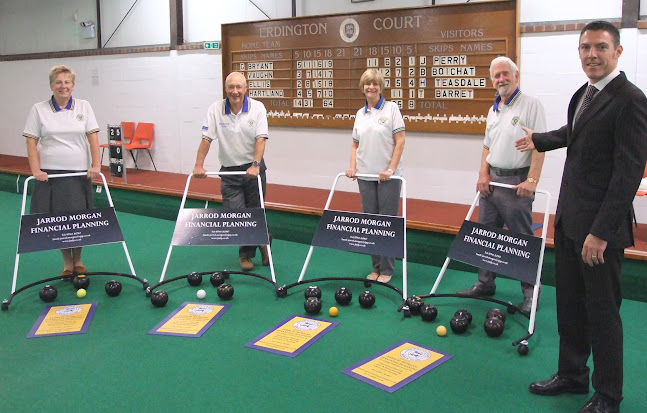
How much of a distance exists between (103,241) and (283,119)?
11.0 ft

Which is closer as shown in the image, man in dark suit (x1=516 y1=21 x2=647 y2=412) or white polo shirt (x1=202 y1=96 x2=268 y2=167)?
man in dark suit (x1=516 y1=21 x2=647 y2=412)

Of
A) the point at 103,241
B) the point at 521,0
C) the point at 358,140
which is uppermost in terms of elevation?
the point at 521,0

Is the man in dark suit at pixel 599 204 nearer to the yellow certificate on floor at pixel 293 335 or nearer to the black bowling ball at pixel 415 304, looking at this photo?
the black bowling ball at pixel 415 304

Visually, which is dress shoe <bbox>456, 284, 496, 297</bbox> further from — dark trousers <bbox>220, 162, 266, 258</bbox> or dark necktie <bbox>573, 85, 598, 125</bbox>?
dark necktie <bbox>573, 85, 598, 125</bbox>

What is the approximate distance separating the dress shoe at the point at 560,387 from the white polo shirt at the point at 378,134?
181 centimetres

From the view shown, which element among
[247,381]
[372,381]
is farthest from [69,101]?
[372,381]

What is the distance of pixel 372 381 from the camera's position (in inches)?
112

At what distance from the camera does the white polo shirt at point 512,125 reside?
3393 millimetres

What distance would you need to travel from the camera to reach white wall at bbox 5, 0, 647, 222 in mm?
5402

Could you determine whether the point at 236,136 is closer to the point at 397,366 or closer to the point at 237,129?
the point at 237,129

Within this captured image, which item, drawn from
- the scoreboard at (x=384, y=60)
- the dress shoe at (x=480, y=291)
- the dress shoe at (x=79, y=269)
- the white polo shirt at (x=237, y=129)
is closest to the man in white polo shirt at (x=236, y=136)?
the white polo shirt at (x=237, y=129)

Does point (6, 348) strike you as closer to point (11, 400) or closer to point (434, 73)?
point (11, 400)

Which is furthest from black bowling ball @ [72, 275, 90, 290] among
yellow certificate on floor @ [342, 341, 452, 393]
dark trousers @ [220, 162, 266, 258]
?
yellow certificate on floor @ [342, 341, 452, 393]

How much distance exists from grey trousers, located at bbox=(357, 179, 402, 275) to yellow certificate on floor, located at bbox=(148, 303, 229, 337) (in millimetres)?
1158
